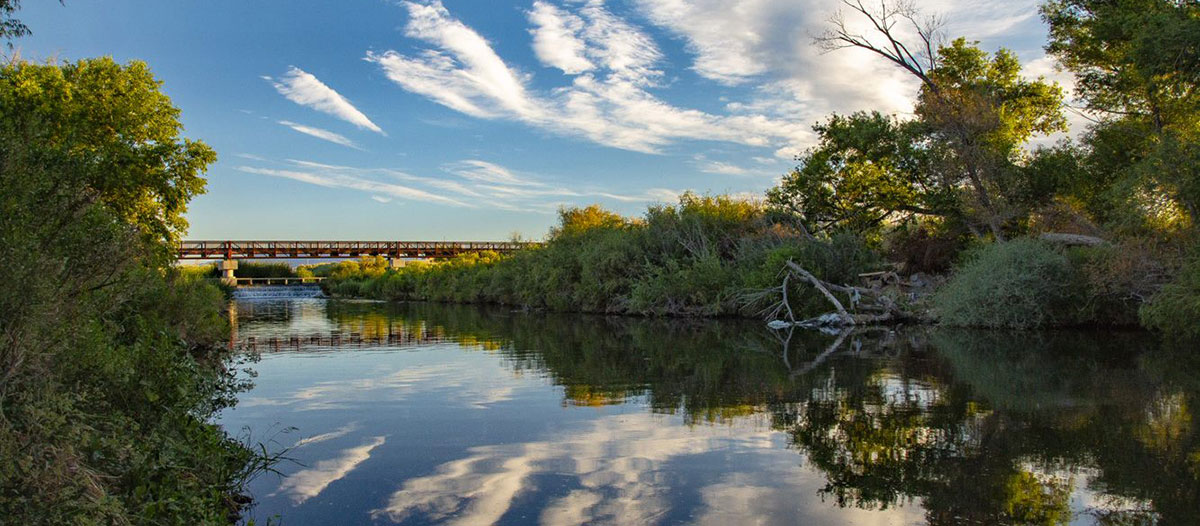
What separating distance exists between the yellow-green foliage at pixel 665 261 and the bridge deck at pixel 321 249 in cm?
4263

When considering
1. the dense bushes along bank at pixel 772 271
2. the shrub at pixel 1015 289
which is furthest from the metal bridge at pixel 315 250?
the shrub at pixel 1015 289

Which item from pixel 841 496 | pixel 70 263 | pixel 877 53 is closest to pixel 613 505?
pixel 841 496

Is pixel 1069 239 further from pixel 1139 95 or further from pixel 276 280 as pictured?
pixel 276 280

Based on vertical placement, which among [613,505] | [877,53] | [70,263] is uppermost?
[877,53]

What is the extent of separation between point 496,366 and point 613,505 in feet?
34.0

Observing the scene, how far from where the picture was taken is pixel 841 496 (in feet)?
→ 20.8

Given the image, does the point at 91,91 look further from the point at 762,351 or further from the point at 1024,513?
the point at 1024,513

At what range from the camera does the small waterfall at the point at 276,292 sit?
70.3 metres

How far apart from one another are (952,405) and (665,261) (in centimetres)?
2423

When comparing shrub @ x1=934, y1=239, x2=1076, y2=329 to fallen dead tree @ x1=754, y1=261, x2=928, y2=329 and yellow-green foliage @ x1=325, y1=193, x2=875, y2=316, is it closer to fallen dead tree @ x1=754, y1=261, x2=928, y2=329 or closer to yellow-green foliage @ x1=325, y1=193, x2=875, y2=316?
fallen dead tree @ x1=754, y1=261, x2=928, y2=329

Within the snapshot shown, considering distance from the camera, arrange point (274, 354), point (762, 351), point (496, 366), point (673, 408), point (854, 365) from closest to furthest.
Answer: point (673, 408) → point (854, 365) → point (496, 366) → point (762, 351) → point (274, 354)

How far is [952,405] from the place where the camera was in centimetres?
1043

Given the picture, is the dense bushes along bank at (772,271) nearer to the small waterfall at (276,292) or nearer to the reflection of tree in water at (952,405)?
the reflection of tree in water at (952,405)

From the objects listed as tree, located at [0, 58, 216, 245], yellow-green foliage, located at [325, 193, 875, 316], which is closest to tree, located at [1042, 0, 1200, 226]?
yellow-green foliage, located at [325, 193, 875, 316]
